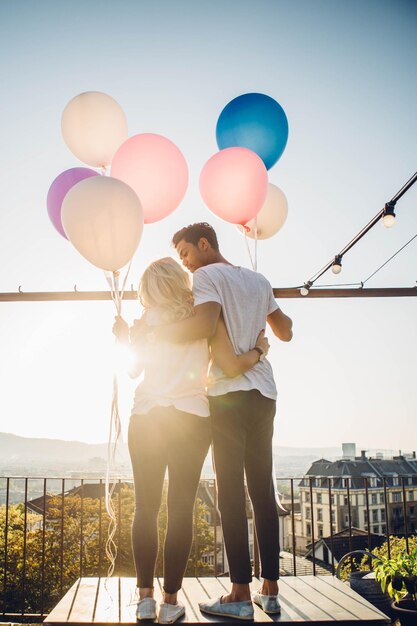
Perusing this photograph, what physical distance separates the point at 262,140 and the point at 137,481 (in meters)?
1.75

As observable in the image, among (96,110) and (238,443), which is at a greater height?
(96,110)

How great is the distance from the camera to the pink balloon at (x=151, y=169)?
217 cm

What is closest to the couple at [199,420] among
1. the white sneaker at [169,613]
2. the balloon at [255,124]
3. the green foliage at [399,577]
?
the white sneaker at [169,613]

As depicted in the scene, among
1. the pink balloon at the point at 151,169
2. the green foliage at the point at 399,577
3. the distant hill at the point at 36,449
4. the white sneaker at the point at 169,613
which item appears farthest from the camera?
the distant hill at the point at 36,449

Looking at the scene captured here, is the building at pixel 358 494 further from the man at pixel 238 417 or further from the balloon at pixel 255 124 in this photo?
the man at pixel 238 417

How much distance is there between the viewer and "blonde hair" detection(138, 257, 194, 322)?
176cm

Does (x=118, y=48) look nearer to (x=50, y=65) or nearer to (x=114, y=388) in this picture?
(x=50, y=65)

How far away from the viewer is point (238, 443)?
1744 mm

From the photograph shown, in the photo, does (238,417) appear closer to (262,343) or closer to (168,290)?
(262,343)

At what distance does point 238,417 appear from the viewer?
5.76ft

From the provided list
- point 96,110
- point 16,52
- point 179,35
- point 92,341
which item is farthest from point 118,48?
point 92,341

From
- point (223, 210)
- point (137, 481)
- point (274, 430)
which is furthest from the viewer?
point (223, 210)

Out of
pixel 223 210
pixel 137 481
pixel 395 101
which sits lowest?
pixel 137 481

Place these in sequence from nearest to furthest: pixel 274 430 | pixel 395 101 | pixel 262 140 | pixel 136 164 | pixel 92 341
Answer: pixel 274 430 < pixel 136 164 < pixel 262 140 < pixel 92 341 < pixel 395 101
